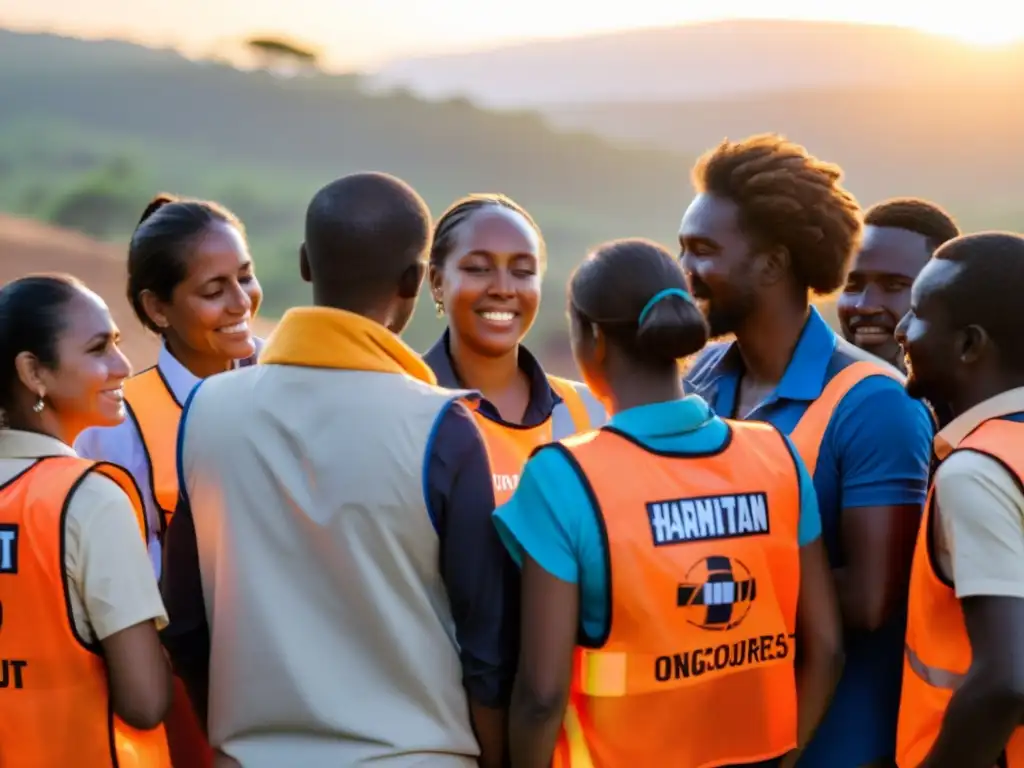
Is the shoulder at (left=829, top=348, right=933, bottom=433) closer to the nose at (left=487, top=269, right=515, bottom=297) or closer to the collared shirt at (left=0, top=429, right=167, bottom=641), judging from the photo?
the nose at (left=487, top=269, right=515, bottom=297)

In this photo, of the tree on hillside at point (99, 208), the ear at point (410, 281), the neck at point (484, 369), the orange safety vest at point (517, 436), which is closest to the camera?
the ear at point (410, 281)

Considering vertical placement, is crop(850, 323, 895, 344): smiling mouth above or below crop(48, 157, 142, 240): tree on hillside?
above

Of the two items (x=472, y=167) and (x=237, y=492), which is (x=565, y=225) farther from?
(x=237, y=492)

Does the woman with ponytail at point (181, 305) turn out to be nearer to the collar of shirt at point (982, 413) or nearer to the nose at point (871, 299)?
the nose at point (871, 299)

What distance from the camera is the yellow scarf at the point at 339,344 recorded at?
2898 millimetres

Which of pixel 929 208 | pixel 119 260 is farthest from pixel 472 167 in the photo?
pixel 929 208

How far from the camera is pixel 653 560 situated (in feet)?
9.37

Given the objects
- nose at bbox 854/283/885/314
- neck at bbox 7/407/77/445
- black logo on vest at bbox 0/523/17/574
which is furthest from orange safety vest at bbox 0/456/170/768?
nose at bbox 854/283/885/314

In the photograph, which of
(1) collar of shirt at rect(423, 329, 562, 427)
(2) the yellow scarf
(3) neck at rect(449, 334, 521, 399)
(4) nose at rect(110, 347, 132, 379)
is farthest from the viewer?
(3) neck at rect(449, 334, 521, 399)

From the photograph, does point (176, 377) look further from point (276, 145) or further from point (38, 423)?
point (276, 145)

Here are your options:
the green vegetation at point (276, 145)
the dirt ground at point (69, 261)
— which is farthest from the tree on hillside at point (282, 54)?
Result: the dirt ground at point (69, 261)

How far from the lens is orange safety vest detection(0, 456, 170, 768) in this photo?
2.96 meters

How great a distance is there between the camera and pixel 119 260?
26.9 metres

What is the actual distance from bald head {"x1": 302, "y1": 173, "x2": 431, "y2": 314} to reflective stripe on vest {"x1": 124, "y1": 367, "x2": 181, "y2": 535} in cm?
100
